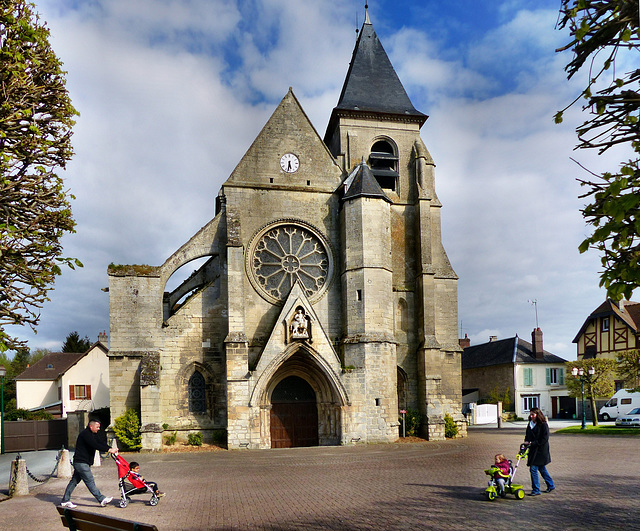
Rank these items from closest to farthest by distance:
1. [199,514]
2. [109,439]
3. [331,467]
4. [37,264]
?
[199,514] → [37,264] → [331,467] → [109,439]

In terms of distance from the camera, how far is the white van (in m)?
35.6

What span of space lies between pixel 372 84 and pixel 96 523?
2710 centimetres

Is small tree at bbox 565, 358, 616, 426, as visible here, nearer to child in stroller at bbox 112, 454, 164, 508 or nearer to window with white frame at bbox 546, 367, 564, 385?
window with white frame at bbox 546, 367, 564, 385

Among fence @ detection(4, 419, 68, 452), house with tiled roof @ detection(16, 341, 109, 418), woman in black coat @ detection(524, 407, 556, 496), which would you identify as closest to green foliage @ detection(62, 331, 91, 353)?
house with tiled roof @ detection(16, 341, 109, 418)

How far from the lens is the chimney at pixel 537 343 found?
46969 mm

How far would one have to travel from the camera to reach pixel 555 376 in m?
47.0

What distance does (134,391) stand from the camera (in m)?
23.9

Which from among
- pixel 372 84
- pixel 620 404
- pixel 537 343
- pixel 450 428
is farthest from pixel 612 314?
pixel 372 84

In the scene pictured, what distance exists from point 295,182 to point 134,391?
36.1ft

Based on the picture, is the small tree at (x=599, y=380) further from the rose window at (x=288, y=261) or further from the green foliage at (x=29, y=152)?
the green foliage at (x=29, y=152)

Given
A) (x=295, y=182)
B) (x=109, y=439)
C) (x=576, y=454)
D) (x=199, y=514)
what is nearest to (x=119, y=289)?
(x=109, y=439)

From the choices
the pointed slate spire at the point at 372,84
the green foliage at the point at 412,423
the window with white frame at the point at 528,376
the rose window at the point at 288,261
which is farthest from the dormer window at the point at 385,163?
the window with white frame at the point at 528,376

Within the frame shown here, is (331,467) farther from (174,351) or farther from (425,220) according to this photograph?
(425,220)

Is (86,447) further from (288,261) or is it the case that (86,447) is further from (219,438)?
(288,261)
